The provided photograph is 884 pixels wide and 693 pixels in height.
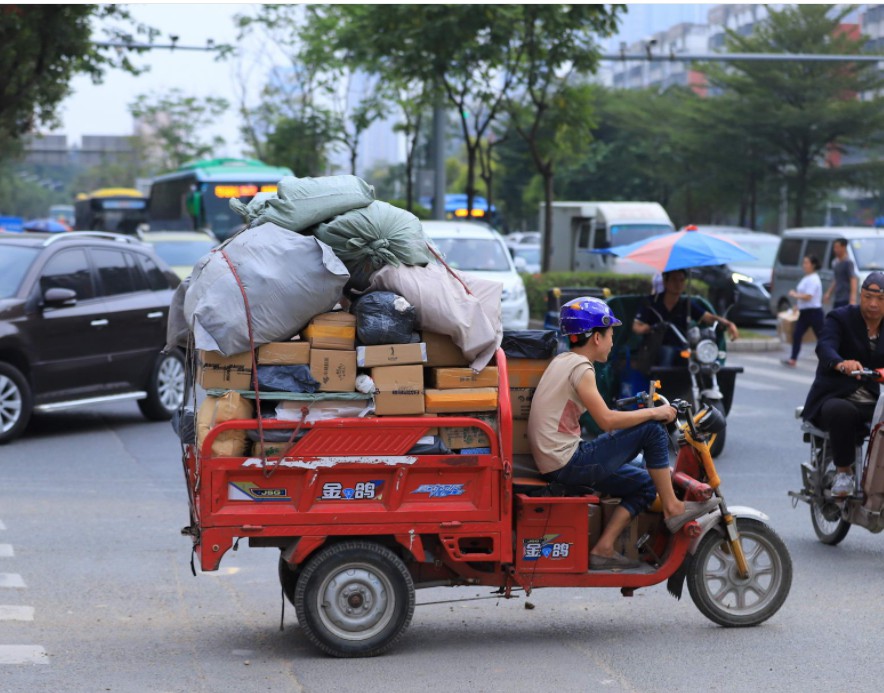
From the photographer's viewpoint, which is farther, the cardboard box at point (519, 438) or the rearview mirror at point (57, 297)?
the rearview mirror at point (57, 297)

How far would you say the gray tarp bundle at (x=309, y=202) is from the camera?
246 inches

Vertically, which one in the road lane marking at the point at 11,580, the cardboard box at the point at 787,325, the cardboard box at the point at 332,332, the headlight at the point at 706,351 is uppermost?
the cardboard box at the point at 332,332

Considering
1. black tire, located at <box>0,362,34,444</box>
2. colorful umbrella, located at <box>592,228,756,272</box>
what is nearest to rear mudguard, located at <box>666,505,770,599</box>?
colorful umbrella, located at <box>592,228,756,272</box>

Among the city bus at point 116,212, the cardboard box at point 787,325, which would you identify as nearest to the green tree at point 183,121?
the city bus at point 116,212

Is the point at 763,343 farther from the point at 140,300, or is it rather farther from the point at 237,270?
the point at 237,270

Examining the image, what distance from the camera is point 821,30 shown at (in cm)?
4212

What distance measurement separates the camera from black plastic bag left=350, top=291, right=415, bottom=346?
5.98 meters

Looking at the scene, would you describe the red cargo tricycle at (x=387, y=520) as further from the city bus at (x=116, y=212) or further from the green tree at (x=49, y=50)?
the city bus at (x=116, y=212)

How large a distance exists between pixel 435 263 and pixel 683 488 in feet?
5.28

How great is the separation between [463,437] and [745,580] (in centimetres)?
164

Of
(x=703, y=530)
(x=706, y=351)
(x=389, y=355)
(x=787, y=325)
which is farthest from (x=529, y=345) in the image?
(x=787, y=325)

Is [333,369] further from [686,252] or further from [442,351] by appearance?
[686,252]

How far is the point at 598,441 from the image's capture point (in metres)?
6.30

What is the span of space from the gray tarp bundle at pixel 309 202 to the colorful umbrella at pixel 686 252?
16.7 ft
